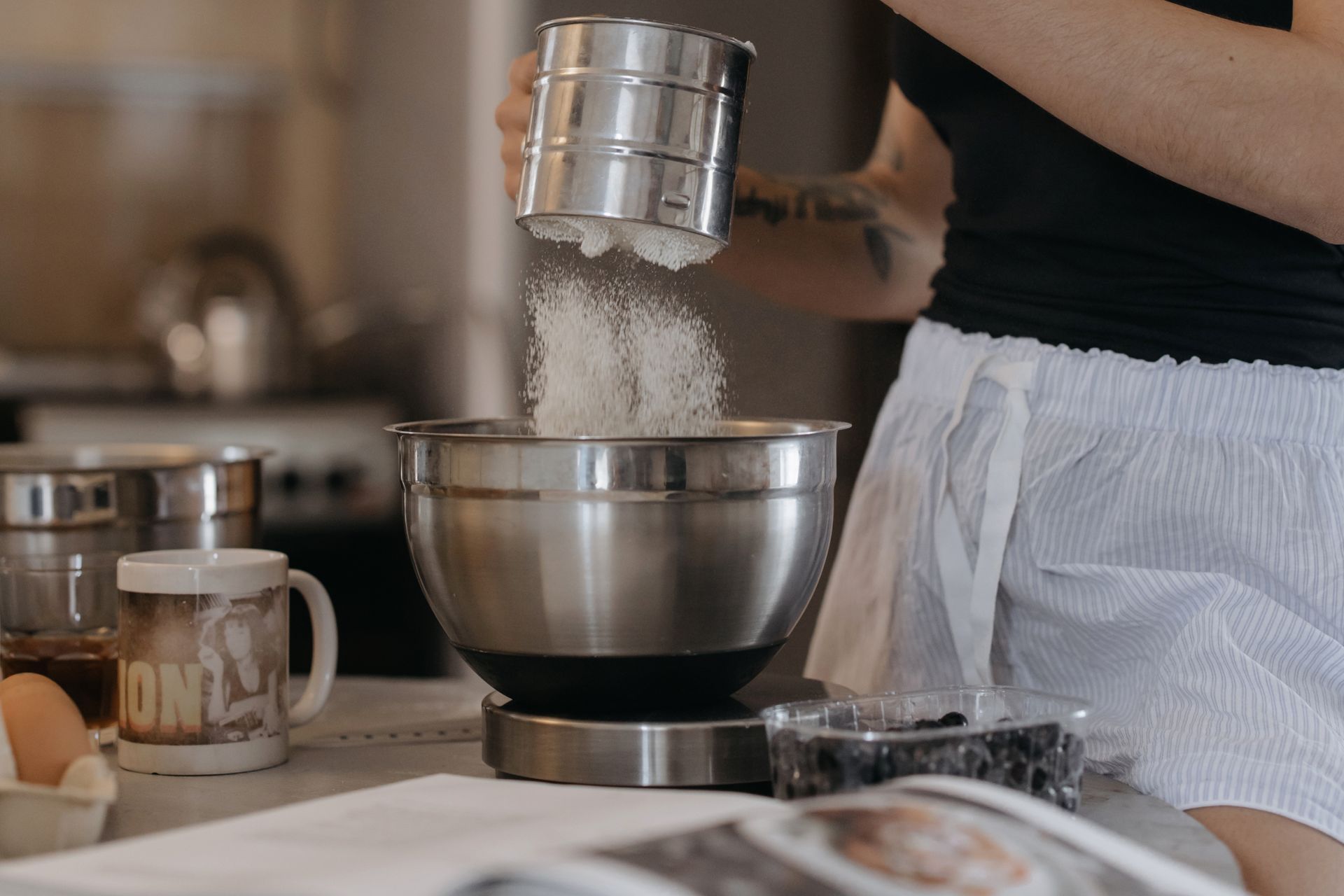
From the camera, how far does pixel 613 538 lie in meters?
0.68

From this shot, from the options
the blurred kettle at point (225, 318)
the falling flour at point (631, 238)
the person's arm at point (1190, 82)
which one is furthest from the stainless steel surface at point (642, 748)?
the blurred kettle at point (225, 318)

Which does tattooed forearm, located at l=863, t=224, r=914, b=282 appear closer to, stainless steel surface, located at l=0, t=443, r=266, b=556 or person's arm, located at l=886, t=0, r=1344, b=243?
person's arm, located at l=886, t=0, r=1344, b=243

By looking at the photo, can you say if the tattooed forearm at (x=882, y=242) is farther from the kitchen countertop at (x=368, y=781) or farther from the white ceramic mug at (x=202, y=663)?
the white ceramic mug at (x=202, y=663)

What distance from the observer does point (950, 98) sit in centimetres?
105

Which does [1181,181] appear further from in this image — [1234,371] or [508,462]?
[508,462]

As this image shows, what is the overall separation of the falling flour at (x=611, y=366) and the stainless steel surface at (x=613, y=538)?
12 centimetres

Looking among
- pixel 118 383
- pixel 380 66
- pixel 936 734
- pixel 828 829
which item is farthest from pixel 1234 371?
pixel 118 383

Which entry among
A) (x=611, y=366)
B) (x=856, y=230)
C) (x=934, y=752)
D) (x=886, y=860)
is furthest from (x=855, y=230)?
(x=886, y=860)

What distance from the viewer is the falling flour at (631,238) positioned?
764 millimetres

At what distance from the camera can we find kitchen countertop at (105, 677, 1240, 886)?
2.14 feet

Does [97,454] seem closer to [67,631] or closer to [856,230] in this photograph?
[67,631]

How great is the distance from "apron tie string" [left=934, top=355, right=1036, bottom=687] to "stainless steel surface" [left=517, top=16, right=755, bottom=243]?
0.30 meters

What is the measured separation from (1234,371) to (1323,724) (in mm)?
229

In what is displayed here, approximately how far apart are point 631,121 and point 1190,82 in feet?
0.99
